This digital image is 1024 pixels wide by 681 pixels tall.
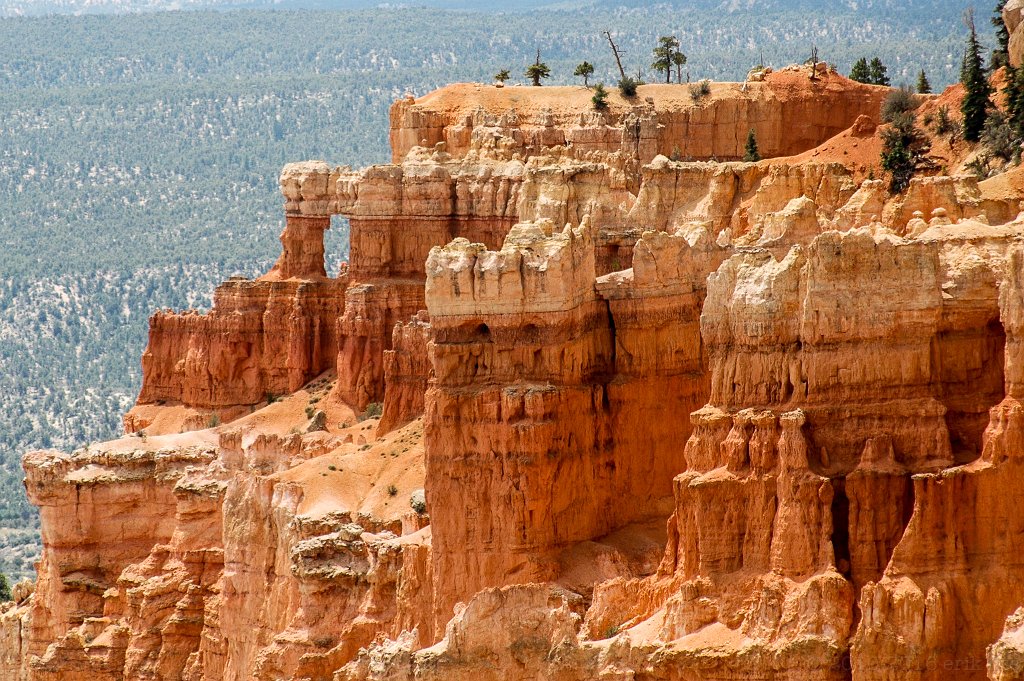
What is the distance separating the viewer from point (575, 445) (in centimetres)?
6919

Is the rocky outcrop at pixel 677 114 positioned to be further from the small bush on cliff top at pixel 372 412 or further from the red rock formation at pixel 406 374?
the red rock formation at pixel 406 374

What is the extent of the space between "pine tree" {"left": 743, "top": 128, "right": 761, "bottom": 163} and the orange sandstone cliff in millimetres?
3474

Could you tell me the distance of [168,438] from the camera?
106125 millimetres

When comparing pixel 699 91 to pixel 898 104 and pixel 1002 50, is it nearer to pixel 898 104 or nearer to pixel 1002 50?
pixel 898 104

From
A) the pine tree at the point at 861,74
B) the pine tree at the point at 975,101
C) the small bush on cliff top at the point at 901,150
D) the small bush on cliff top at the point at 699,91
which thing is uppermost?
the pine tree at the point at 861,74

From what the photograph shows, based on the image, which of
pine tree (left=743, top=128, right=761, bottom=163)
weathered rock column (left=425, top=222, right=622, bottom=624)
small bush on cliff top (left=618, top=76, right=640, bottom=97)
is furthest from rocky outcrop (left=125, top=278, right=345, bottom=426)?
weathered rock column (left=425, top=222, right=622, bottom=624)

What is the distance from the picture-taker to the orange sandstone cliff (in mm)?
54562

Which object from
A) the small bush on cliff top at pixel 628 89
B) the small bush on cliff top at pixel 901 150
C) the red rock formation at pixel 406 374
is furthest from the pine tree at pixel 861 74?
the red rock formation at pixel 406 374

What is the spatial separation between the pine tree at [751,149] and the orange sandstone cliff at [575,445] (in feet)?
11.4

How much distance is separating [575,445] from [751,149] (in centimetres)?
4321

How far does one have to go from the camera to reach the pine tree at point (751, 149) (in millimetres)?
109000

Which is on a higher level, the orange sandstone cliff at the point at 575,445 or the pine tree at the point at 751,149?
the pine tree at the point at 751,149

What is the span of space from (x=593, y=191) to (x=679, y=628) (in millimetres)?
35392

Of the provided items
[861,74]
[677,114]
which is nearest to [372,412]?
[677,114]
